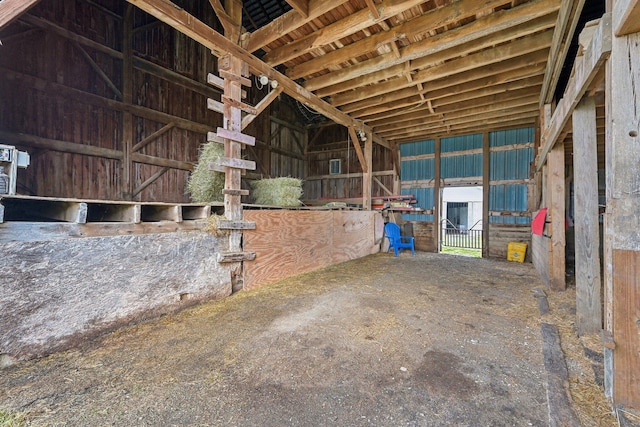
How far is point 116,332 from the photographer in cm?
241

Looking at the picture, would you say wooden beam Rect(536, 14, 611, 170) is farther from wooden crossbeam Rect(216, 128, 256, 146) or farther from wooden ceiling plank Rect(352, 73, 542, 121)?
wooden crossbeam Rect(216, 128, 256, 146)

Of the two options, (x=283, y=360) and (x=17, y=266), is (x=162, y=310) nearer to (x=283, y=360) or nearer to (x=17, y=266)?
(x=17, y=266)

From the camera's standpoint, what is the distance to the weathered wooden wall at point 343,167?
9125mm

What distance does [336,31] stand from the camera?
3.80 meters

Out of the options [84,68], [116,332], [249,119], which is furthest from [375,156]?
[116,332]

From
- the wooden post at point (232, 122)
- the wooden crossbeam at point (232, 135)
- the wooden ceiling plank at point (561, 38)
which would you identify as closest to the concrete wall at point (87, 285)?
the wooden post at point (232, 122)

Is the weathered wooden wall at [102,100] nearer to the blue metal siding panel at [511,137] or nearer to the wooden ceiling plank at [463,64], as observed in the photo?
the wooden ceiling plank at [463,64]

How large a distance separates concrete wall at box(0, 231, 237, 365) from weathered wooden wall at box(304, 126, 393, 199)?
22.8ft

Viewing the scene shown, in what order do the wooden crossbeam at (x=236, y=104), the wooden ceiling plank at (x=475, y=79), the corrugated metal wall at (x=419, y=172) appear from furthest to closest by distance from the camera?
the corrugated metal wall at (x=419, y=172), the wooden ceiling plank at (x=475, y=79), the wooden crossbeam at (x=236, y=104)

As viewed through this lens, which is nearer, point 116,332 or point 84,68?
point 116,332

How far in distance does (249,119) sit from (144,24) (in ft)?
15.3

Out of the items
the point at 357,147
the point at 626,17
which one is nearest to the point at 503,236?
the point at 357,147

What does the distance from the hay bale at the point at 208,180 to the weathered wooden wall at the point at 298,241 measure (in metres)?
0.68

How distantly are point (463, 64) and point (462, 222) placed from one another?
14.4 meters
